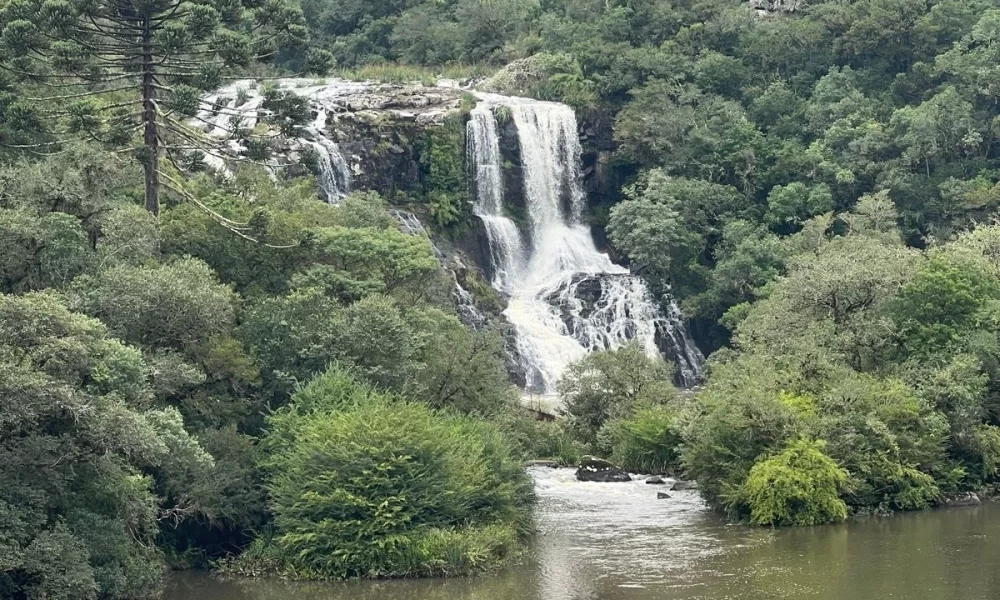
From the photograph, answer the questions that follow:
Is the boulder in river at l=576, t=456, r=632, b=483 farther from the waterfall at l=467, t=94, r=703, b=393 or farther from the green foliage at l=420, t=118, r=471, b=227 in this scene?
the green foliage at l=420, t=118, r=471, b=227

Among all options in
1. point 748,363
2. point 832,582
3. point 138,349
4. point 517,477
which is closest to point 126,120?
point 138,349

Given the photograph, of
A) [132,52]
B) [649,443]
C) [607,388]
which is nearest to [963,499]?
[649,443]

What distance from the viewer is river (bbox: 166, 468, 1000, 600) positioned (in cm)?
3356

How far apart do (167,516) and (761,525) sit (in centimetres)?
1556

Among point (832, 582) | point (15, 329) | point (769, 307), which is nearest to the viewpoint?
point (15, 329)

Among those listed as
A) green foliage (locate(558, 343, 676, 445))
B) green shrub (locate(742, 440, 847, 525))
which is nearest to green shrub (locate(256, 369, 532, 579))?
green shrub (locate(742, 440, 847, 525))

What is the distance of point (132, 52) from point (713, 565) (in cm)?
2250

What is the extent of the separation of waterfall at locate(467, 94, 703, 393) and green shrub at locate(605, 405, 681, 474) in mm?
13326

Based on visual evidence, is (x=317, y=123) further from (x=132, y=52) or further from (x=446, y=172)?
(x=132, y=52)

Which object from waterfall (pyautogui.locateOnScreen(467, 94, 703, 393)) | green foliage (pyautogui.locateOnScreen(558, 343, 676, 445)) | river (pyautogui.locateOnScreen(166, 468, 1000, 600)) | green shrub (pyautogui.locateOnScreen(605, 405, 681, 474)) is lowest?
river (pyautogui.locateOnScreen(166, 468, 1000, 600))

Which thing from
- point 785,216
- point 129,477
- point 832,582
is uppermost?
point 785,216

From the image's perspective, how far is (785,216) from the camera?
243ft

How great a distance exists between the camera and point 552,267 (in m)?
71.6

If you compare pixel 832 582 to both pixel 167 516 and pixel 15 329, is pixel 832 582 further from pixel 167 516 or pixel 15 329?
pixel 15 329
